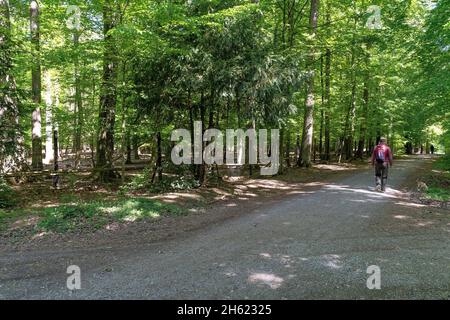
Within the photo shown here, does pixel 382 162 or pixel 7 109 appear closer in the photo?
pixel 7 109

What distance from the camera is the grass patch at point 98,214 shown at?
7.28 meters

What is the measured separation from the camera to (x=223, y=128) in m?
14.5

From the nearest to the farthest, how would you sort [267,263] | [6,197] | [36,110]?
[267,263] → [6,197] → [36,110]

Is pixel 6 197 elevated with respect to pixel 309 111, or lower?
lower

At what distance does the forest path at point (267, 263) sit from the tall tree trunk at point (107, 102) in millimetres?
7014

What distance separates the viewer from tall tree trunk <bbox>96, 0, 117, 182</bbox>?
11.1 meters

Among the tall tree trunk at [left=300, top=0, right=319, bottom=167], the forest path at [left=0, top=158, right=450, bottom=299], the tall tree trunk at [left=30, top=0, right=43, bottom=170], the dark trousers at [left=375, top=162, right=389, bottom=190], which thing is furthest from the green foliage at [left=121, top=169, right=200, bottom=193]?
the tall tree trunk at [left=300, top=0, right=319, bottom=167]

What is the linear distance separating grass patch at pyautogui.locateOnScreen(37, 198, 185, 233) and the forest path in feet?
4.75

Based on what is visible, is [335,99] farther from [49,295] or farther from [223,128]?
[49,295]

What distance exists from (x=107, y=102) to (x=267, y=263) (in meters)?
10.2

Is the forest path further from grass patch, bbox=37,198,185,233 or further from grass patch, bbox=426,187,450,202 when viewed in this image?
grass patch, bbox=426,187,450,202

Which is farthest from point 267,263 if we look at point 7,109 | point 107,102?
point 7,109

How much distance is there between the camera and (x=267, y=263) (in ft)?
17.1

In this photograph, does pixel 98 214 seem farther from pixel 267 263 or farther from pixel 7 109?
pixel 7 109
